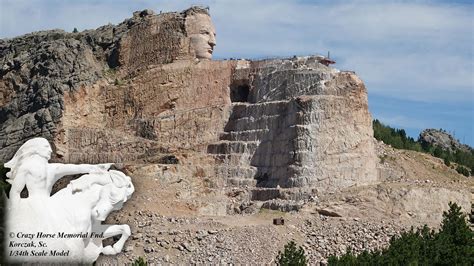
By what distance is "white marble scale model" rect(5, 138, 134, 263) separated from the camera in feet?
50.0

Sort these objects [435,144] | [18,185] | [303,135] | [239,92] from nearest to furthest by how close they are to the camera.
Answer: [18,185] → [303,135] → [239,92] → [435,144]

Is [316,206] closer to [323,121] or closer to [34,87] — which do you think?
[323,121]

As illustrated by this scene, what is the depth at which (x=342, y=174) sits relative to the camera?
53.7 meters

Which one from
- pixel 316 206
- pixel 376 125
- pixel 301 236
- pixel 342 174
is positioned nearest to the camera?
pixel 301 236

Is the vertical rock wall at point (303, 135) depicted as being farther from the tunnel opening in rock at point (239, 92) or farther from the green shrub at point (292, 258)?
the green shrub at point (292, 258)

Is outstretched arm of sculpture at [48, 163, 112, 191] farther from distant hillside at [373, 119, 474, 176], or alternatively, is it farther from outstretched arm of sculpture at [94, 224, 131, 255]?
distant hillside at [373, 119, 474, 176]

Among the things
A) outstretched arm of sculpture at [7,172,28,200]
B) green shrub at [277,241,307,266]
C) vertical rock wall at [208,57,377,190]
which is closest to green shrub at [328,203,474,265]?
green shrub at [277,241,307,266]

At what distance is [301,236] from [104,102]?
82.6 feet

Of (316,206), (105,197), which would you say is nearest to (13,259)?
(105,197)

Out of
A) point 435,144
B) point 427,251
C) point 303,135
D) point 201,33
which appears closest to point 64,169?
point 427,251

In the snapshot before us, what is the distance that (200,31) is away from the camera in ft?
215

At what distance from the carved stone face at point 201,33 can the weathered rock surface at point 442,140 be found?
122ft

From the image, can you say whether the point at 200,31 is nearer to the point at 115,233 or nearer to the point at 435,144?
the point at 435,144

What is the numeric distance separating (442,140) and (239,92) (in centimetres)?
3991
